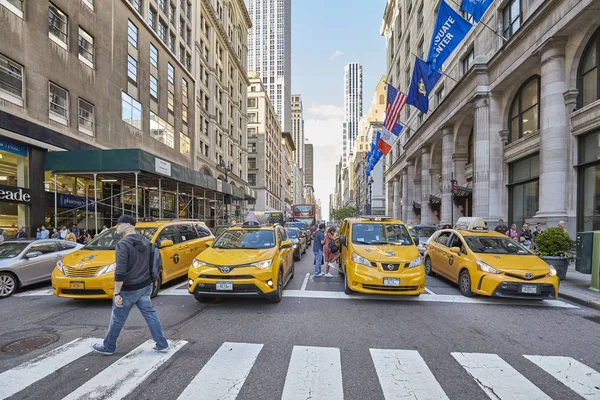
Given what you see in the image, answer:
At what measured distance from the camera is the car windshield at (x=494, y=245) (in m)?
7.60

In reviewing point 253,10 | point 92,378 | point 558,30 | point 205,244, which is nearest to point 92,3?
point 205,244

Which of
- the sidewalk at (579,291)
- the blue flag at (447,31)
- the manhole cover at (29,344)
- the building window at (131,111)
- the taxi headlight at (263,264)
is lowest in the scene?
the sidewalk at (579,291)

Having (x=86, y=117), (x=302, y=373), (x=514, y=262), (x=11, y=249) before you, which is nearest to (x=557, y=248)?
(x=514, y=262)

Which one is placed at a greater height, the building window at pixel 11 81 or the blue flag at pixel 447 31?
the blue flag at pixel 447 31

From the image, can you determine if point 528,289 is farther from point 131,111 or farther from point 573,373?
point 131,111

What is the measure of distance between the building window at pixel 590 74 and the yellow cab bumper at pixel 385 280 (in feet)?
37.6

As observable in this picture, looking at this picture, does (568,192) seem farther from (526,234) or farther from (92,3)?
(92,3)

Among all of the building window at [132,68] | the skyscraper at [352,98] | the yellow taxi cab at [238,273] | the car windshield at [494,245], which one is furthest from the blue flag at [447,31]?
the skyscraper at [352,98]

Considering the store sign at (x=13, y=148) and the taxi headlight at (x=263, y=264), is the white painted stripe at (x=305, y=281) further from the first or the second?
the store sign at (x=13, y=148)

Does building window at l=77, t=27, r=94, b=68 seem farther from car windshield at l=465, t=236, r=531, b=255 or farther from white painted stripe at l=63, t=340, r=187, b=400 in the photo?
car windshield at l=465, t=236, r=531, b=255

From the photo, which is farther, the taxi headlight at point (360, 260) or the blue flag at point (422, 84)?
the blue flag at point (422, 84)

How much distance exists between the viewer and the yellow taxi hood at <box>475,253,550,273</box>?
668 centimetres

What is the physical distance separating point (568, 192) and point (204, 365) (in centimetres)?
1533

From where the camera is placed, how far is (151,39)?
25812 mm
